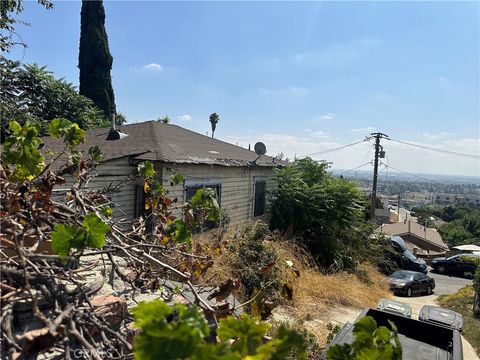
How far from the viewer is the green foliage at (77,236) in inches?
52.9

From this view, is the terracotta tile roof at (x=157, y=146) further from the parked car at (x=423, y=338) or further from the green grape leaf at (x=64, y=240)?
the green grape leaf at (x=64, y=240)

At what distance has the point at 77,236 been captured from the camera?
1356mm

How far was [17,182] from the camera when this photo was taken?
2064mm

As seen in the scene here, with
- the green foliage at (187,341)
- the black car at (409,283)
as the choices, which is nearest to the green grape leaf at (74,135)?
the green foliage at (187,341)

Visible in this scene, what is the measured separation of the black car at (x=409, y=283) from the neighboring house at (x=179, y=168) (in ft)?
23.1

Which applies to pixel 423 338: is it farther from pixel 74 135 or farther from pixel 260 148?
pixel 260 148

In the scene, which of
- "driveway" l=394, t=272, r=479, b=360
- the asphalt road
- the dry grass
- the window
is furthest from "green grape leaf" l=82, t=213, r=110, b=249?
the asphalt road

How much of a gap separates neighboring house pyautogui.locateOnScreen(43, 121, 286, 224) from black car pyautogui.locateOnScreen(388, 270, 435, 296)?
7.03m

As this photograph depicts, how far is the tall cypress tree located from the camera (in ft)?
85.7

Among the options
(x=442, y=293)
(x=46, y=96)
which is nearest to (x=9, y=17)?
(x=46, y=96)

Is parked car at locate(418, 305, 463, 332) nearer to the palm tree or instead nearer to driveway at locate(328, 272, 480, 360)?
driveway at locate(328, 272, 480, 360)

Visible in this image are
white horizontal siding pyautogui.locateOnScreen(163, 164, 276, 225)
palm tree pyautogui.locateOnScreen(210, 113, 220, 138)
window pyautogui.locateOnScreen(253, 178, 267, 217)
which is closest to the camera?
white horizontal siding pyautogui.locateOnScreen(163, 164, 276, 225)

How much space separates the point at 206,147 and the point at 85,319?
12.4 meters

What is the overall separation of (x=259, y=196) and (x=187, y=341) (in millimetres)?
14647
